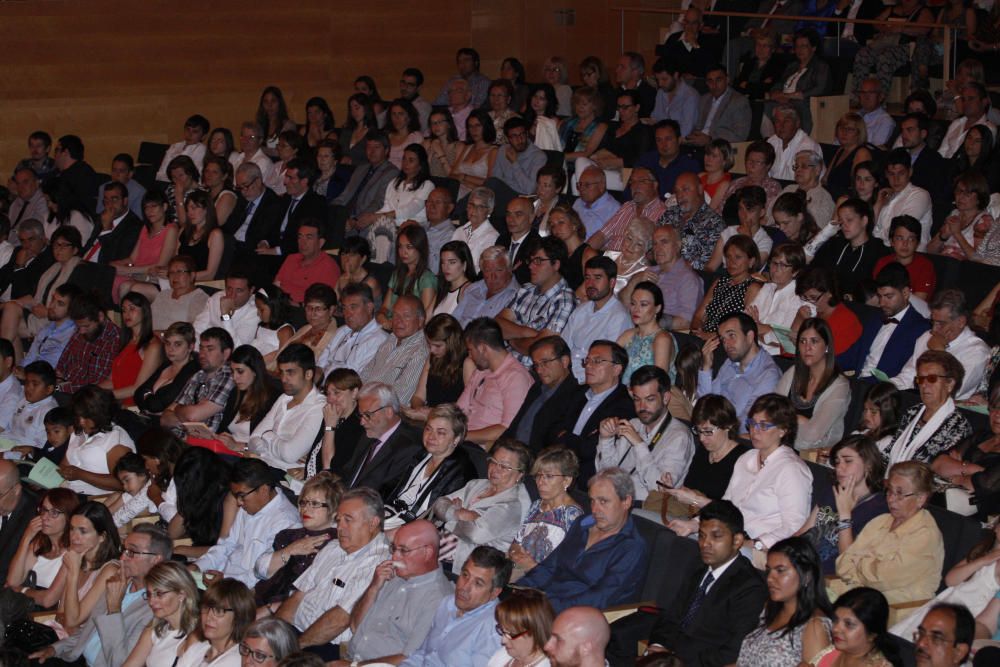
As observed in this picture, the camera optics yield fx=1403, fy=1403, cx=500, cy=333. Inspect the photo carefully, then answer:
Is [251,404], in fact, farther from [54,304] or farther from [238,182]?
[238,182]

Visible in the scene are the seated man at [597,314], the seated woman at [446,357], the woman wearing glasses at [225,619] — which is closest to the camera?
the woman wearing glasses at [225,619]

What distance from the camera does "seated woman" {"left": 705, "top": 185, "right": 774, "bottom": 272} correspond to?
24.0ft

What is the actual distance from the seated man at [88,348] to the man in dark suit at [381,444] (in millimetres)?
2254

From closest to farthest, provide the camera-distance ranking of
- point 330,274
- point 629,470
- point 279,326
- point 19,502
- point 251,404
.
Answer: point 629,470, point 19,502, point 251,404, point 279,326, point 330,274

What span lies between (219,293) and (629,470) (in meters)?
3.20

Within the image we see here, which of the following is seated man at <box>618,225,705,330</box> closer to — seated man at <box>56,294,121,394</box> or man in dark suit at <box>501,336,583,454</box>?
man in dark suit at <box>501,336,583,454</box>

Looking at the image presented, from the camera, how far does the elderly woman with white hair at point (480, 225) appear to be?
7961mm

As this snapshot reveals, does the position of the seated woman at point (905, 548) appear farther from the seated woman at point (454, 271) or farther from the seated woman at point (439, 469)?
the seated woman at point (454, 271)

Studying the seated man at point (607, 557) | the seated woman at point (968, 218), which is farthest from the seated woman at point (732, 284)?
the seated man at point (607, 557)

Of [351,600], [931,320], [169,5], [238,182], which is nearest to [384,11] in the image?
[169,5]

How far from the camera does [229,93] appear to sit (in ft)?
38.5

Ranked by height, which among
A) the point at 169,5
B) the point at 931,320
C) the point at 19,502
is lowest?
the point at 19,502

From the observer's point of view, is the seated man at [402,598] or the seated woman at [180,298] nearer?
the seated man at [402,598]

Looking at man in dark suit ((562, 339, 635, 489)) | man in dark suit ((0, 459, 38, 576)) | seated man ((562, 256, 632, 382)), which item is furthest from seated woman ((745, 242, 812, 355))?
man in dark suit ((0, 459, 38, 576))
